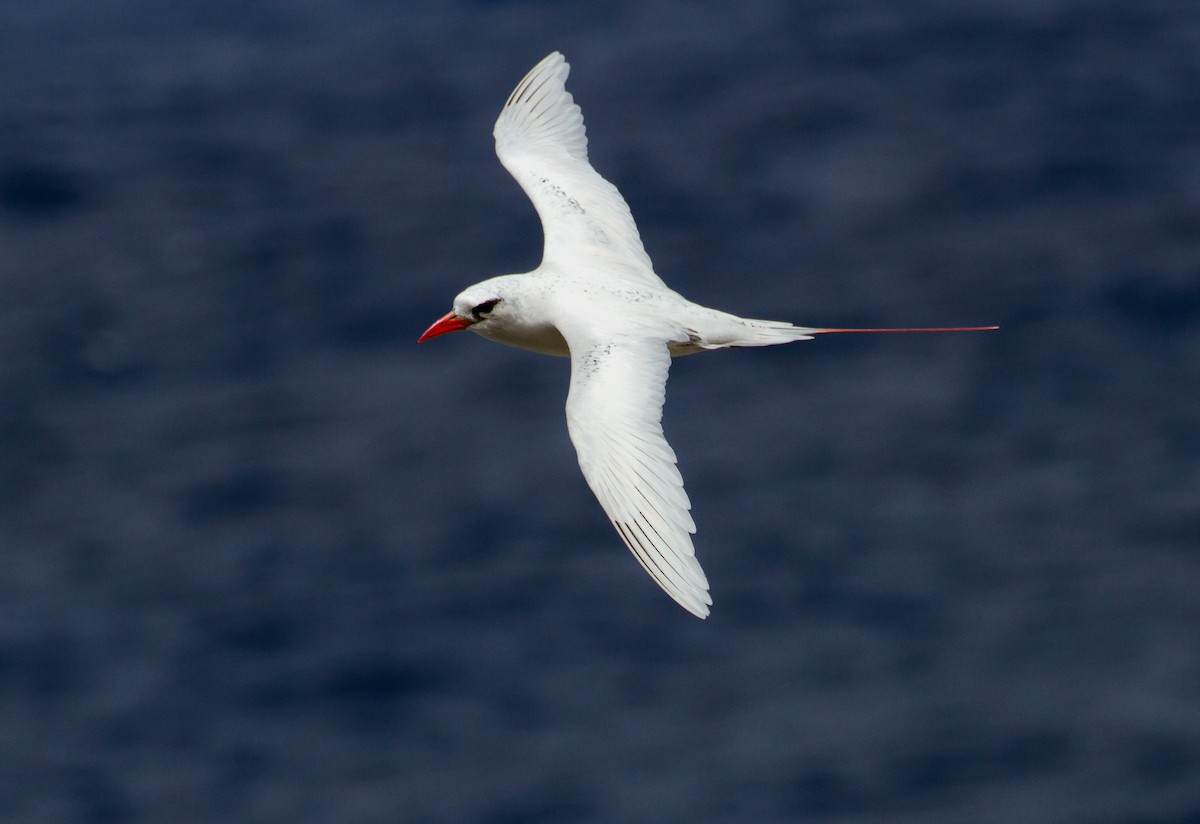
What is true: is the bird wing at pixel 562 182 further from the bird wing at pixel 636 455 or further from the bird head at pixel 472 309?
the bird wing at pixel 636 455

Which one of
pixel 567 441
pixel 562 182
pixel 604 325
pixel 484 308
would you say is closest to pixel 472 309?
pixel 484 308

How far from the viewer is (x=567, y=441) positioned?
52.0 m

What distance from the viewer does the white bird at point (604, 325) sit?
51.5ft

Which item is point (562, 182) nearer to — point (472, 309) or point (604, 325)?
point (472, 309)

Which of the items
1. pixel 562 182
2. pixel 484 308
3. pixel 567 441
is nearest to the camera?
pixel 484 308

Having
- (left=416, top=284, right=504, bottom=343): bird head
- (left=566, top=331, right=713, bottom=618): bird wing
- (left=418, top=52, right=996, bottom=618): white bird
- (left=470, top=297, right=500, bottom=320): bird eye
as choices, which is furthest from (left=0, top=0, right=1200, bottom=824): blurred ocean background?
(left=566, top=331, right=713, bottom=618): bird wing

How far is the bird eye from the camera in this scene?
1850cm

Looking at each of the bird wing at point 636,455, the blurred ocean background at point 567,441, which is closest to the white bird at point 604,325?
the bird wing at point 636,455

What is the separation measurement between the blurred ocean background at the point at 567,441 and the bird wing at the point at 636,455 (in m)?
31.9

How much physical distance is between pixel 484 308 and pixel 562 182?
2.83 meters

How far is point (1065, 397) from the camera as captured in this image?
2147 inches

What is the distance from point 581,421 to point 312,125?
1786 inches

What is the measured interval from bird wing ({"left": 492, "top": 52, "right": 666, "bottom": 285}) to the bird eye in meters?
0.93

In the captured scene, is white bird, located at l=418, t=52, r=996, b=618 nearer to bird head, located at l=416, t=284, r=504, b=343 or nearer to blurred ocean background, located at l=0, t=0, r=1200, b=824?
bird head, located at l=416, t=284, r=504, b=343
